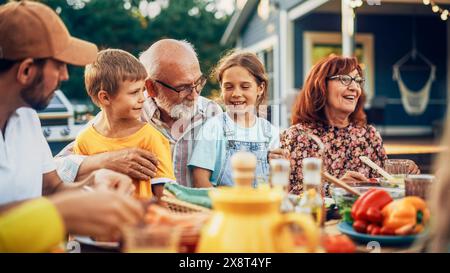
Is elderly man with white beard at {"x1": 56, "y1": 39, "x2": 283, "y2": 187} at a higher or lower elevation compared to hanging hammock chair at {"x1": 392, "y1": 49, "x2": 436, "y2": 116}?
lower

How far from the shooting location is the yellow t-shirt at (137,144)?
234 cm

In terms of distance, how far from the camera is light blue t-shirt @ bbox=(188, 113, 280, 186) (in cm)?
262

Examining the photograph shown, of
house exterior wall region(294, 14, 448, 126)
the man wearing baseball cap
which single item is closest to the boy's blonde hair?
the man wearing baseball cap

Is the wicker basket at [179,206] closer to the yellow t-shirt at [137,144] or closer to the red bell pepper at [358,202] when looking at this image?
the red bell pepper at [358,202]

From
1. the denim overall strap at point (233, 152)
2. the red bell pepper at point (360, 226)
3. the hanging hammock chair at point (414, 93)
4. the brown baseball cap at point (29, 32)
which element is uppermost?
the hanging hammock chair at point (414, 93)

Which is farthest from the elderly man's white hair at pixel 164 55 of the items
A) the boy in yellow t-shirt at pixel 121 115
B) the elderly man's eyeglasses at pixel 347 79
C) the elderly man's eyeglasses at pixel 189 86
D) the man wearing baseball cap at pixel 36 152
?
the man wearing baseball cap at pixel 36 152

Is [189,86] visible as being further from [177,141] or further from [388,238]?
[388,238]

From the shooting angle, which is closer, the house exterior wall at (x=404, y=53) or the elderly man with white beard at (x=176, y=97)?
the elderly man with white beard at (x=176, y=97)

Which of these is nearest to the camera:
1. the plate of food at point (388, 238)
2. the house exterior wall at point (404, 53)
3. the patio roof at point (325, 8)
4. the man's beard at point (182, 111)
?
the plate of food at point (388, 238)

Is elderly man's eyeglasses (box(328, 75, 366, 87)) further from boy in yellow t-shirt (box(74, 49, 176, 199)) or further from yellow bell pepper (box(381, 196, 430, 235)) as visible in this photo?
yellow bell pepper (box(381, 196, 430, 235))

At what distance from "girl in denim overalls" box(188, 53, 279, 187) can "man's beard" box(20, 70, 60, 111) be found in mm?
1083

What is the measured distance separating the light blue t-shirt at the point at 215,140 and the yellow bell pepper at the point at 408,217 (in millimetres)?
1226

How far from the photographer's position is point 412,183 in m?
1.76
